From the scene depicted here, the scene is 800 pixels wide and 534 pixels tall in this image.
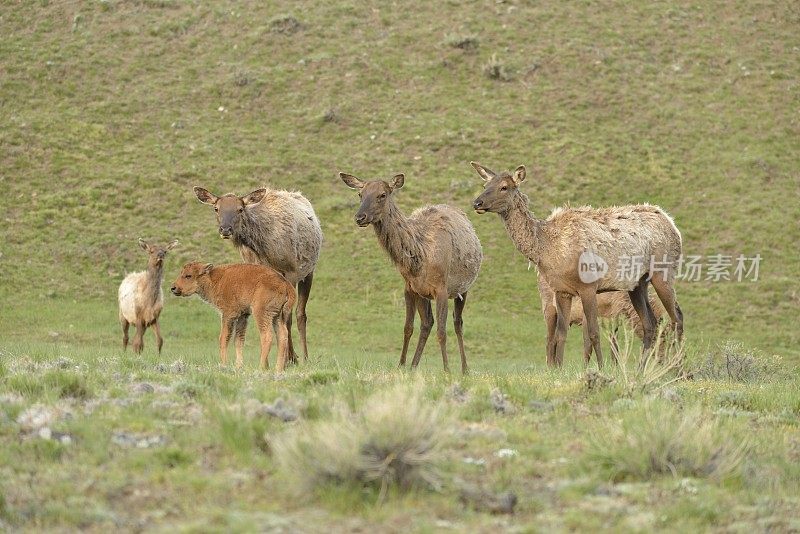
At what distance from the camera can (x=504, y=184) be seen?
15250 mm

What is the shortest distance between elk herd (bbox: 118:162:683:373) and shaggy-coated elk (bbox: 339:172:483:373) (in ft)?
0.05

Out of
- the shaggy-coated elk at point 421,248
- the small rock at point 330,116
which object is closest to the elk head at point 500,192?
the shaggy-coated elk at point 421,248

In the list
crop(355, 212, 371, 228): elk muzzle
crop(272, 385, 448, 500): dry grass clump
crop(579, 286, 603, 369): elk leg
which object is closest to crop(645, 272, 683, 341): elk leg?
crop(579, 286, 603, 369): elk leg

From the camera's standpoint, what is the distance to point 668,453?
7707 millimetres

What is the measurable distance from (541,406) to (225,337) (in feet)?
18.4

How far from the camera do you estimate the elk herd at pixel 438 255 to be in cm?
1405

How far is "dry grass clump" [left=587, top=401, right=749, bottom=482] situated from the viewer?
7582 mm

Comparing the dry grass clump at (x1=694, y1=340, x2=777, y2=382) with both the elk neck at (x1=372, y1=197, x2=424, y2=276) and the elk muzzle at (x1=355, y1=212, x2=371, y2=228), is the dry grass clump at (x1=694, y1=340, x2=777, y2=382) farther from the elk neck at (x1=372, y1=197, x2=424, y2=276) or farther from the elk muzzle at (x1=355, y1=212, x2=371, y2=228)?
the elk muzzle at (x1=355, y1=212, x2=371, y2=228)

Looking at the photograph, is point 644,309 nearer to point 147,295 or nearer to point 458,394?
point 458,394

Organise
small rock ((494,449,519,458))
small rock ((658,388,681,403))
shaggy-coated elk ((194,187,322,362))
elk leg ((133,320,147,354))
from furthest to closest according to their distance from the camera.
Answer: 1. elk leg ((133,320,147,354))
2. shaggy-coated elk ((194,187,322,362))
3. small rock ((658,388,681,403))
4. small rock ((494,449,519,458))

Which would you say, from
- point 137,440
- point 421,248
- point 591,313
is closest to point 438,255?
point 421,248

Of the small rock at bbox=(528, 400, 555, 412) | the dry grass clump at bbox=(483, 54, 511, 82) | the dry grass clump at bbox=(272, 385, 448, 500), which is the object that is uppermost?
the dry grass clump at bbox=(483, 54, 511, 82)

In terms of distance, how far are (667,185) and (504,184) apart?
20590 mm

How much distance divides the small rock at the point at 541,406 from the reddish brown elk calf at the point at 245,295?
15.2 ft
